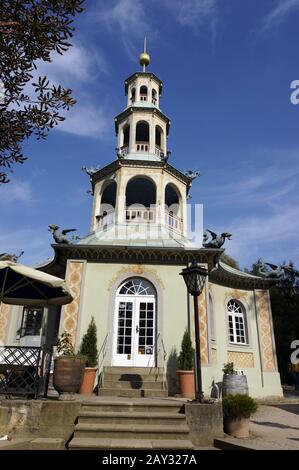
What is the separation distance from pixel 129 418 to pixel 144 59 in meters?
21.2

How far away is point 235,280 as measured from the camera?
1595 cm

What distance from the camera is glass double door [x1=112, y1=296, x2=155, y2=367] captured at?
12211 millimetres

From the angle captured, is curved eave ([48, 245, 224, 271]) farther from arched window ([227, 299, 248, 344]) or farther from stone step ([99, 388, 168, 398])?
stone step ([99, 388, 168, 398])

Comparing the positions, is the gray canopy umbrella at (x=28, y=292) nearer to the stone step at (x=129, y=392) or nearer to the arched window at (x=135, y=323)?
the stone step at (x=129, y=392)

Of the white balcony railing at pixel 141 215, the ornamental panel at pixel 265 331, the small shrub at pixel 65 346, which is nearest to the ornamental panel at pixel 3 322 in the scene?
the small shrub at pixel 65 346

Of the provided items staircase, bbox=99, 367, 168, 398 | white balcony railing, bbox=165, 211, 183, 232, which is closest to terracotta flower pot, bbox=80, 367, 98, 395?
staircase, bbox=99, 367, 168, 398

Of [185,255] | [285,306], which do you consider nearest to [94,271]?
[185,255]

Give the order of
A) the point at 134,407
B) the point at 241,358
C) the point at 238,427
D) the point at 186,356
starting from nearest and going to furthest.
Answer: the point at 238,427
the point at 134,407
the point at 186,356
the point at 241,358

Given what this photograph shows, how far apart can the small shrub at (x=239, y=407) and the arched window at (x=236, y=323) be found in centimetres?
831

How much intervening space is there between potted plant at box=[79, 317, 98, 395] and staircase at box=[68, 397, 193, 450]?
4.43 meters

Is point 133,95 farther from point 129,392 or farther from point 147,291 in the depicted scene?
point 129,392

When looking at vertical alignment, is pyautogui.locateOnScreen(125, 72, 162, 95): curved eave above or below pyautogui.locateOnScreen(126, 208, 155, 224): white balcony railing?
above

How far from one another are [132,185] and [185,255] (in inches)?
239

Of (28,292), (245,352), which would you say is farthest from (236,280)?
(28,292)
